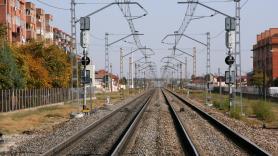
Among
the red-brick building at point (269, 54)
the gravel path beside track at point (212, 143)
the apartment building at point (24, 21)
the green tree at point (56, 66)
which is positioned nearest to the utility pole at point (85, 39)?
the gravel path beside track at point (212, 143)

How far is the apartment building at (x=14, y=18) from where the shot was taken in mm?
85062

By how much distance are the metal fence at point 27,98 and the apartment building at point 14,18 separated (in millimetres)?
22639

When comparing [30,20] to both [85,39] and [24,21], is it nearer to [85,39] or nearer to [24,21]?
[24,21]

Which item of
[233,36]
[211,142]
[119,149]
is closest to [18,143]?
[119,149]

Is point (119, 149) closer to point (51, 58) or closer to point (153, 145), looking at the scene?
point (153, 145)

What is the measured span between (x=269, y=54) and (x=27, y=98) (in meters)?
86.3

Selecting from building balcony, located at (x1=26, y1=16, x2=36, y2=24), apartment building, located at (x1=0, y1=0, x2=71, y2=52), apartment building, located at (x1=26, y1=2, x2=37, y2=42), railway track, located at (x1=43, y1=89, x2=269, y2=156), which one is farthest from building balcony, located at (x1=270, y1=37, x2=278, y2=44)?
railway track, located at (x1=43, y1=89, x2=269, y2=156)

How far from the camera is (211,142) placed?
20.6 m

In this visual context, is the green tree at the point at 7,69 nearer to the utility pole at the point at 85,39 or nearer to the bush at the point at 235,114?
the utility pole at the point at 85,39

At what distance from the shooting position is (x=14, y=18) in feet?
305

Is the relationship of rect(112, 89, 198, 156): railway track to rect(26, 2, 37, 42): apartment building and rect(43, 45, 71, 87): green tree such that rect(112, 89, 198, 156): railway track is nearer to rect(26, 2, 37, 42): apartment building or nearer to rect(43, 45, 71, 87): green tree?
rect(43, 45, 71, 87): green tree

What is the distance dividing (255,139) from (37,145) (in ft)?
28.1

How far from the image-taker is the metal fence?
44969 mm

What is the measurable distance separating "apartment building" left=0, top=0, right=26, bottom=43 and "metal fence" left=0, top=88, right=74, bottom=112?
891 inches
